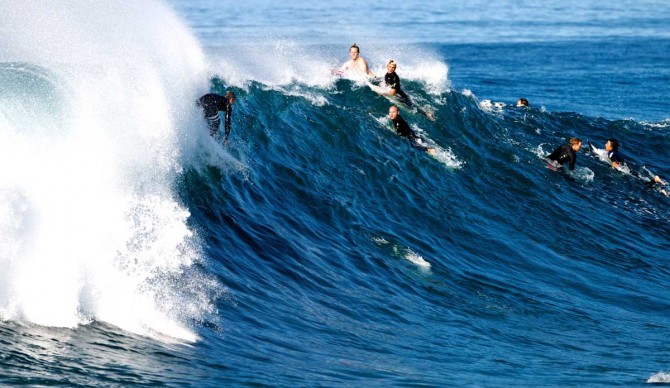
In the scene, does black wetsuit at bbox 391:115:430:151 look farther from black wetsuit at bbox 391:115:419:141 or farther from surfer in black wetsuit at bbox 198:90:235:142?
surfer in black wetsuit at bbox 198:90:235:142

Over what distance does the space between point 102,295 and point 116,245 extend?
843 mm

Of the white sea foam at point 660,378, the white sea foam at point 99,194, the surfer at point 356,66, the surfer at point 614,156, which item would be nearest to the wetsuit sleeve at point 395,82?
the surfer at point 356,66

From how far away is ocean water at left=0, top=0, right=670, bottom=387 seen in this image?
37.0 ft

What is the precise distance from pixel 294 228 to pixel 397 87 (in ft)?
33.9

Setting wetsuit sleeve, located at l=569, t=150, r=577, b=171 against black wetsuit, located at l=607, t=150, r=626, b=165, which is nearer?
wetsuit sleeve, located at l=569, t=150, r=577, b=171

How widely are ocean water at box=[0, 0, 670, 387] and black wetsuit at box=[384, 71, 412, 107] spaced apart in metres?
0.45

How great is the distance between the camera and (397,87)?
26.7 m

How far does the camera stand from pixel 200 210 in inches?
643

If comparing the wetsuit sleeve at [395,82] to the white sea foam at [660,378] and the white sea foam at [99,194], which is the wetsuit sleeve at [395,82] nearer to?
the white sea foam at [99,194]

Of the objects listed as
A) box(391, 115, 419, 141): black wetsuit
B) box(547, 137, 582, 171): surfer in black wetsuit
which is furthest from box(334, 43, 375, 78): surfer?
box(547, 137, 582, 171): surfer in black wetsuit

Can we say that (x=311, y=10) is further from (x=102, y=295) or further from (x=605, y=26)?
(x=102, y=295)

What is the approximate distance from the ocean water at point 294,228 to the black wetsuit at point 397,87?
0.45 meters

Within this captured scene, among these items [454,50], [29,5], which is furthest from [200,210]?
[454,50]

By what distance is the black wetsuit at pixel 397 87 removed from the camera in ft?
87.4
